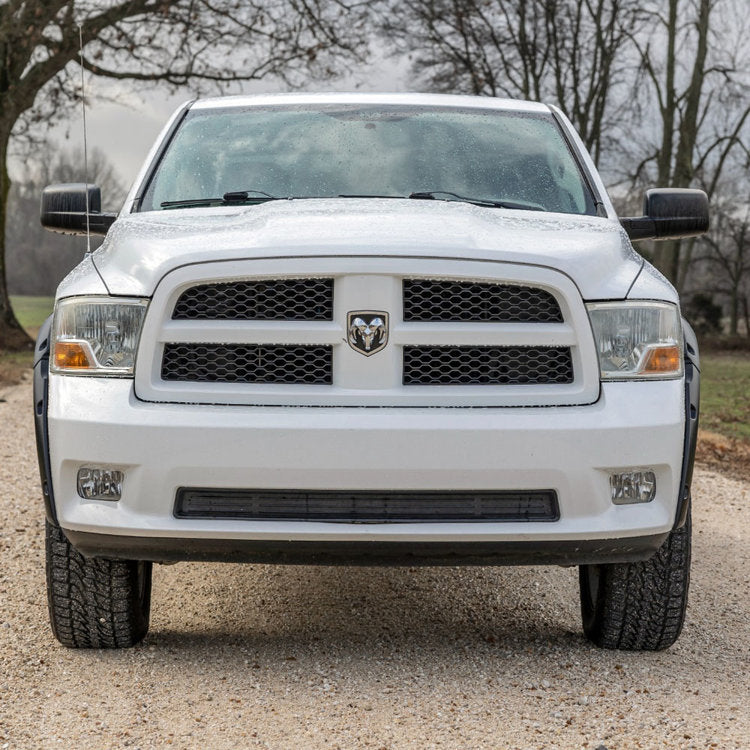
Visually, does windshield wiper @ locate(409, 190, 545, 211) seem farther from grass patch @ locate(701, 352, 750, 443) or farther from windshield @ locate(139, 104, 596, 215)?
grass patch @ locate(701, 352, 750, 443)

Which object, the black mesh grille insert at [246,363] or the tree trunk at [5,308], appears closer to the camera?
the black mesh grille insert at [246,363]

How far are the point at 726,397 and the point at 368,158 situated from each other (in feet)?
40.7

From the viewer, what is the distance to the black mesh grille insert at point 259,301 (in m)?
3.43

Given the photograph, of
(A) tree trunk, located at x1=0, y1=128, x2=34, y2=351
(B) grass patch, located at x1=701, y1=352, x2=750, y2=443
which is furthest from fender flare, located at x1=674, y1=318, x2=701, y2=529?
(A) tree trunk, located at x1=0, y1=128, x2=34, y2=351

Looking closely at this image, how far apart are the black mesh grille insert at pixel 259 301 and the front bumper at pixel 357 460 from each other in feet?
0.93

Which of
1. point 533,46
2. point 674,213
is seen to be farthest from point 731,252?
point 674,213

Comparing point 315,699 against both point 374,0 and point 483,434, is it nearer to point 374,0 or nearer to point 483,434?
point 483,434

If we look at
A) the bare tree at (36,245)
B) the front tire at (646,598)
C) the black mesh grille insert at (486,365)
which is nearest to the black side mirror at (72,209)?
the black mesh grille insert at (486,365)

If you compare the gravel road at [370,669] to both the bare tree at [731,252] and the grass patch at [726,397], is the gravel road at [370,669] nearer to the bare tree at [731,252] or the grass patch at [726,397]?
the grass patch at [726,397]

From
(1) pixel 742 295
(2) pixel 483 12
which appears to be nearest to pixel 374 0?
(2) pixel 483 12

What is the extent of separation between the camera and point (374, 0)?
71.3ft

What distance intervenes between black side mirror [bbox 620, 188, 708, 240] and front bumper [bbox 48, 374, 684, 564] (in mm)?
1340

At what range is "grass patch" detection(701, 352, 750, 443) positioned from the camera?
12.4 meters

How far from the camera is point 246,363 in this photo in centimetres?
346
